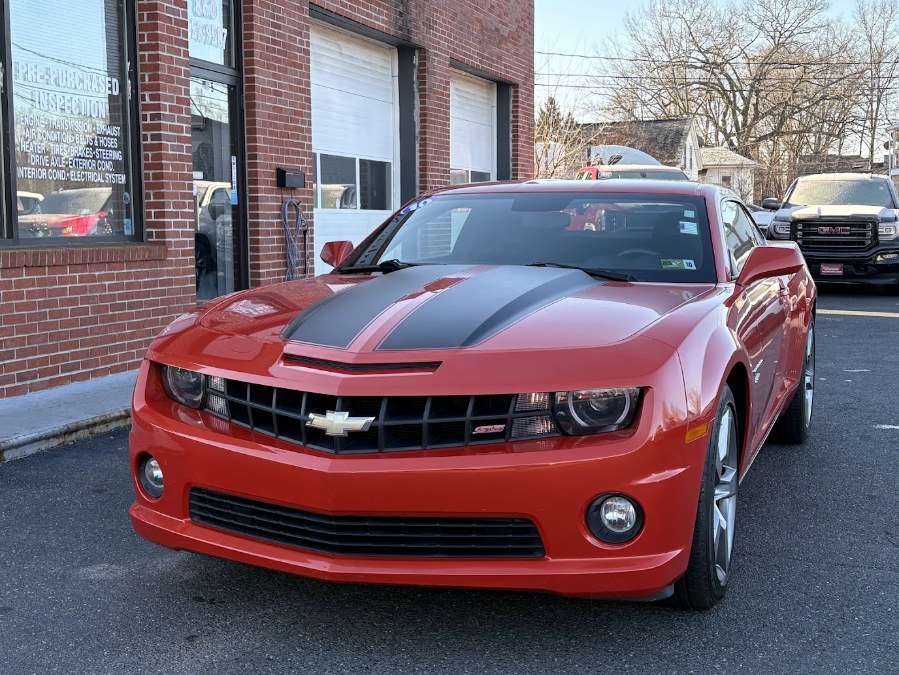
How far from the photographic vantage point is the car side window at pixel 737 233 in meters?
4.49

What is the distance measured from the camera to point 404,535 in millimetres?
3014

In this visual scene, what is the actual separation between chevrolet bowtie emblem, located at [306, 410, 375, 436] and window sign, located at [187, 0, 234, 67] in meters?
6.71

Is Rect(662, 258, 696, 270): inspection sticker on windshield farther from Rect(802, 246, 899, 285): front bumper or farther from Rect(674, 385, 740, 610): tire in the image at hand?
Rect(802, 246, 899, 285): front bumper

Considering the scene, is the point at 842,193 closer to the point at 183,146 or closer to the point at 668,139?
the point at 183,146

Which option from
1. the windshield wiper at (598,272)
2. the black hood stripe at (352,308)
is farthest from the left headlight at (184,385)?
the windshield wiper at (598,272)

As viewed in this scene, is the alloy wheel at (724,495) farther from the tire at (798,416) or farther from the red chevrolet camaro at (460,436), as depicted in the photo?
the tire at (798,416)

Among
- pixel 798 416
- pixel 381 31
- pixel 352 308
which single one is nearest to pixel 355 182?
pixel 381 31

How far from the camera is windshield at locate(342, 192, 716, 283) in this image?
4316 millimetres

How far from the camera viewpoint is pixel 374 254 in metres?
4.86

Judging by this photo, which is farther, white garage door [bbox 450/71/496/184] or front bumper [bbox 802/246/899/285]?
front bumper [bbox 802/246/899/285]

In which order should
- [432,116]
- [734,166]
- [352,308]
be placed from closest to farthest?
[352,308], [432,116], [734,166]

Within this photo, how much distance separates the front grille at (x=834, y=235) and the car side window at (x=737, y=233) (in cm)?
1097

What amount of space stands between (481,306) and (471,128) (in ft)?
40.0

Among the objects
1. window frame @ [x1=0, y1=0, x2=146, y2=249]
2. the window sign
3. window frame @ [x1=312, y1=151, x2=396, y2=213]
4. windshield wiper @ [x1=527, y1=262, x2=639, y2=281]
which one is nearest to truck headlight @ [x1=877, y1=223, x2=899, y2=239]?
window frame @ [x1=312, y1=151, x2=396, y2=213]
